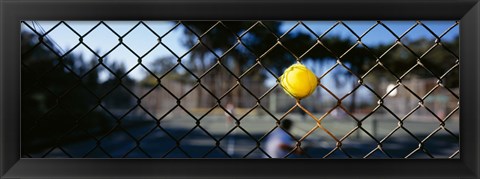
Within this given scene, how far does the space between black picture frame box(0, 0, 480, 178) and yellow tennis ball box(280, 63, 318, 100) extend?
0.21 metres

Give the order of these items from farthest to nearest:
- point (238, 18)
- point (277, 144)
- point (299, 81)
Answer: point (277, 144) < point (299, 81) < point (238, 18)

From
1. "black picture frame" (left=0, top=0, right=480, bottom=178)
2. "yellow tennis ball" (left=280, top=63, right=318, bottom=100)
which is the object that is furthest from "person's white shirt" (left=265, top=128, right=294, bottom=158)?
"black picture frame" (left=0, top=0, right=480, bottom=178)

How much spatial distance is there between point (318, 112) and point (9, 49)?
99.1 feet

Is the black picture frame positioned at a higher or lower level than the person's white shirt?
lower

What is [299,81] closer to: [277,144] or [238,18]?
[238,18]

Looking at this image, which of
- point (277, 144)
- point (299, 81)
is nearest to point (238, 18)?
point (299, 81)

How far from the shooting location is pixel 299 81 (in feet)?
3.04

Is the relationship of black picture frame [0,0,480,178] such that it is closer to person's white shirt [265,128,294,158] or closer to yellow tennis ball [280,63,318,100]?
yellow tennis ball [280,63,318,100]

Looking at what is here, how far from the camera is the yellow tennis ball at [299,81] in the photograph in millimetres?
924

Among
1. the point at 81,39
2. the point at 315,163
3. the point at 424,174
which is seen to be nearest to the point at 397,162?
the point at 424,174

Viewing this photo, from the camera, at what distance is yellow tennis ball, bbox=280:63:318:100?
92 cm

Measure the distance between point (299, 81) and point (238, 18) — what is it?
0.28 meters

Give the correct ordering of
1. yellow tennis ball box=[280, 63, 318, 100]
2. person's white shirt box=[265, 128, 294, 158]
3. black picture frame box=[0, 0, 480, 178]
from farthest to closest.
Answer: person's white shirt box=[265, 128, 294, 158] → yellow tennis ball box=[280, 63, 318, 100] → black picture frame box=[0, 0, 480, 178]
